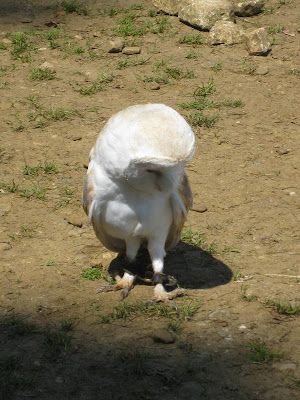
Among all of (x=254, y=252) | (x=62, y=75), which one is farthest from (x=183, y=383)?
(x=62, y=75)

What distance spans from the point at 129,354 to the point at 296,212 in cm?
259

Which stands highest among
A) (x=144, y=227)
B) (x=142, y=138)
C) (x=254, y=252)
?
(x=142, y=138)

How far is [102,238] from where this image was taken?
199 inches

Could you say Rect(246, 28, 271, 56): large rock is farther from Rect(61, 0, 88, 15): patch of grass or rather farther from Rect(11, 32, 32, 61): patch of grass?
Rect(11, 32, 32, 61): patch of grass

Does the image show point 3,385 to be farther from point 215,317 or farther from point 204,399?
point 215,317

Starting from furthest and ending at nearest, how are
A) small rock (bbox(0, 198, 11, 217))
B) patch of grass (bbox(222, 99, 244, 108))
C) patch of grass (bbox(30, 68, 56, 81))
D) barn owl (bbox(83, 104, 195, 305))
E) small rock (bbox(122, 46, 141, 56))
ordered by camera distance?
small rock (bbox(122, 46, 141, 56)), patch of grass (bbox(30, 68, 56, 81)), patch of grass (bbox(222, 99, 244, 108)), small rock (bbox(0, 198, 11, 217)), barn owl (bbox(83, 104, 195, 305))

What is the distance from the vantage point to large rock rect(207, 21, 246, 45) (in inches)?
358

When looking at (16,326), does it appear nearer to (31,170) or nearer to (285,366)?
(285,366)

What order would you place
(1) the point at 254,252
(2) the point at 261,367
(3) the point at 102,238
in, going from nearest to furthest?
(2) the point at 261,367
(3) the point at 102,238
(1) the point at 254,252

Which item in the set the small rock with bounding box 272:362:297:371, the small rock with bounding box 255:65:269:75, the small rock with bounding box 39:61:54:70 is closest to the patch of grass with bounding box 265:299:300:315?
the small rock with bounding box 272:362:297:371

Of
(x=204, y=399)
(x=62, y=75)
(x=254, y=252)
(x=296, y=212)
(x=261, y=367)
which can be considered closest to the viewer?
(x=204, y=399)

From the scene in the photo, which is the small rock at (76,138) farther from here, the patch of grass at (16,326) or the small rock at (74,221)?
the patch of grass at (16,326)

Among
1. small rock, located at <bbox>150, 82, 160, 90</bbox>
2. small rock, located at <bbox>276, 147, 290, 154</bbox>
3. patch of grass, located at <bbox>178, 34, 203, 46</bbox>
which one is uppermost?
patch of grass, located at <bbox>178, 34, 203, 46</bbox>

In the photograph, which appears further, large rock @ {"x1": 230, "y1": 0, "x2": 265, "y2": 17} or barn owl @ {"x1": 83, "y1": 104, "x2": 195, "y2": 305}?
large rock @ {"x1": 230, "y1": 0, "x2": 265, "y2": 17}
